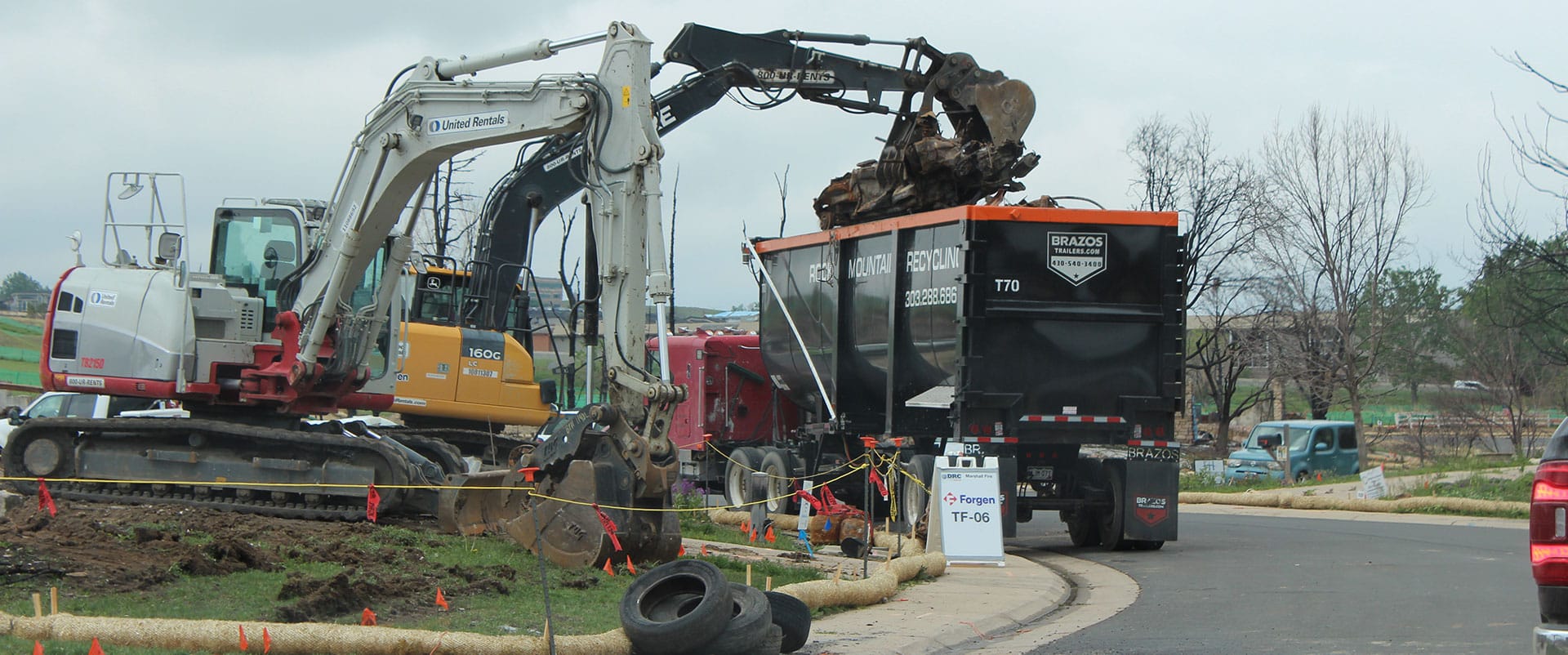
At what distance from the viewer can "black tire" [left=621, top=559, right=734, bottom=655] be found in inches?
343

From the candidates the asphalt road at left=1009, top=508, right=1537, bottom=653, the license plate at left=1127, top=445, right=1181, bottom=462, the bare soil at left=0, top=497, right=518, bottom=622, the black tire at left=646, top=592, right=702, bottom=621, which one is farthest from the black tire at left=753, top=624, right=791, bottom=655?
the license plate at left=1127, top=445, right=1181, bottom=462

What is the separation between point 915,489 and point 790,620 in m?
8.67

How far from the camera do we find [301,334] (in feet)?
48.7

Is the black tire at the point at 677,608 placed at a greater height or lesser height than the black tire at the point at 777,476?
lesser

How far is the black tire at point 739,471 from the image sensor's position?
70.4ft

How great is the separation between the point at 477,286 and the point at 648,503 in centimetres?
1172

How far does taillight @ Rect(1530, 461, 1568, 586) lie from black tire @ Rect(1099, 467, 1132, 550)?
457 inches

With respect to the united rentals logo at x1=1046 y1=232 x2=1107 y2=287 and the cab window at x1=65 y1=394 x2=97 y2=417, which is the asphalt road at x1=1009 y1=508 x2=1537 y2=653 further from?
the cab window at x1=65 y1=394 x2=97 y2=417

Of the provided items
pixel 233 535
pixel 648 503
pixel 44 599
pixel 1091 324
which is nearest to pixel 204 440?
pixel 233 535

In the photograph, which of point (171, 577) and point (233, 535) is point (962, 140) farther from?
point (171, 577)

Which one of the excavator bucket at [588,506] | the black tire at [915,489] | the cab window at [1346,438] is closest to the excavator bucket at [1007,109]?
the black tire at [915,489]

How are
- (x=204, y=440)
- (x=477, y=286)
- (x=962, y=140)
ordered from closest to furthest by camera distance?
1. (x=204, y=440)
2. (x=962, y=140)
3. (x=477, y=286)

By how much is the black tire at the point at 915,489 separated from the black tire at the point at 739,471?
3.21 m

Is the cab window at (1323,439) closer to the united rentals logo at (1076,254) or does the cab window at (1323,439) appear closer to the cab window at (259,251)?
the united rentals logo at (1076,254)
